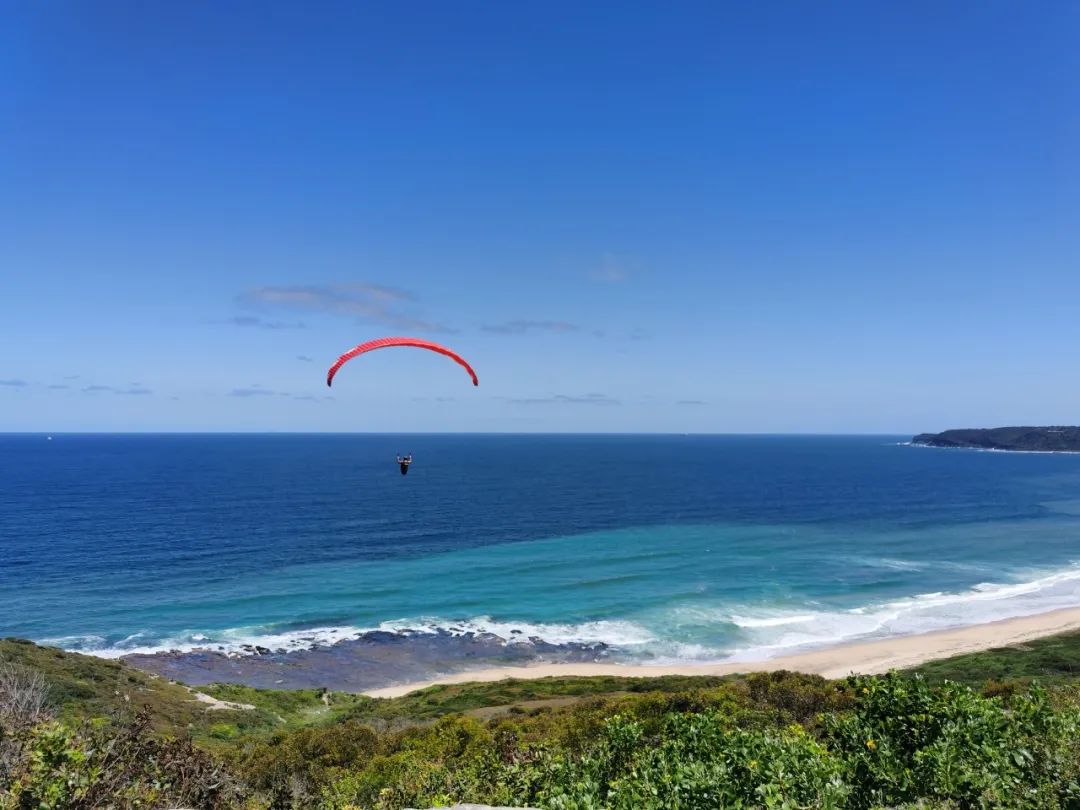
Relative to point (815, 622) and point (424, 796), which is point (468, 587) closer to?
point (815, 622)

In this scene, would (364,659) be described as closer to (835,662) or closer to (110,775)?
(835,662)

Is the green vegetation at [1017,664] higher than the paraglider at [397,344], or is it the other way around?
the paraglider at [397,344]

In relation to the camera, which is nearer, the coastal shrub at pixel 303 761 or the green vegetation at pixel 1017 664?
the coastal shrub at pixel 303 761

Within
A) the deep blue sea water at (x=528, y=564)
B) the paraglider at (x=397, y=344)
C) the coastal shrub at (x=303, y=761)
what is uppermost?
the paraglider at (x=397, y=344)

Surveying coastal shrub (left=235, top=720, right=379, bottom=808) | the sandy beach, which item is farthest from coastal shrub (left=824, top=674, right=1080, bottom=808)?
the sandy beach

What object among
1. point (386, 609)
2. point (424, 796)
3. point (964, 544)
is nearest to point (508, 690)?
point (386, 609)

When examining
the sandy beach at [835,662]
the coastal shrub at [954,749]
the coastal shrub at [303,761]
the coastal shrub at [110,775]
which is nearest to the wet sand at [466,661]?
the sandy beach at [835,662]

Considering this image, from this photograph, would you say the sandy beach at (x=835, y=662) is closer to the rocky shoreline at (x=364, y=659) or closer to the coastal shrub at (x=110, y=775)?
the rocky shoreline at (x=364, y=659)
